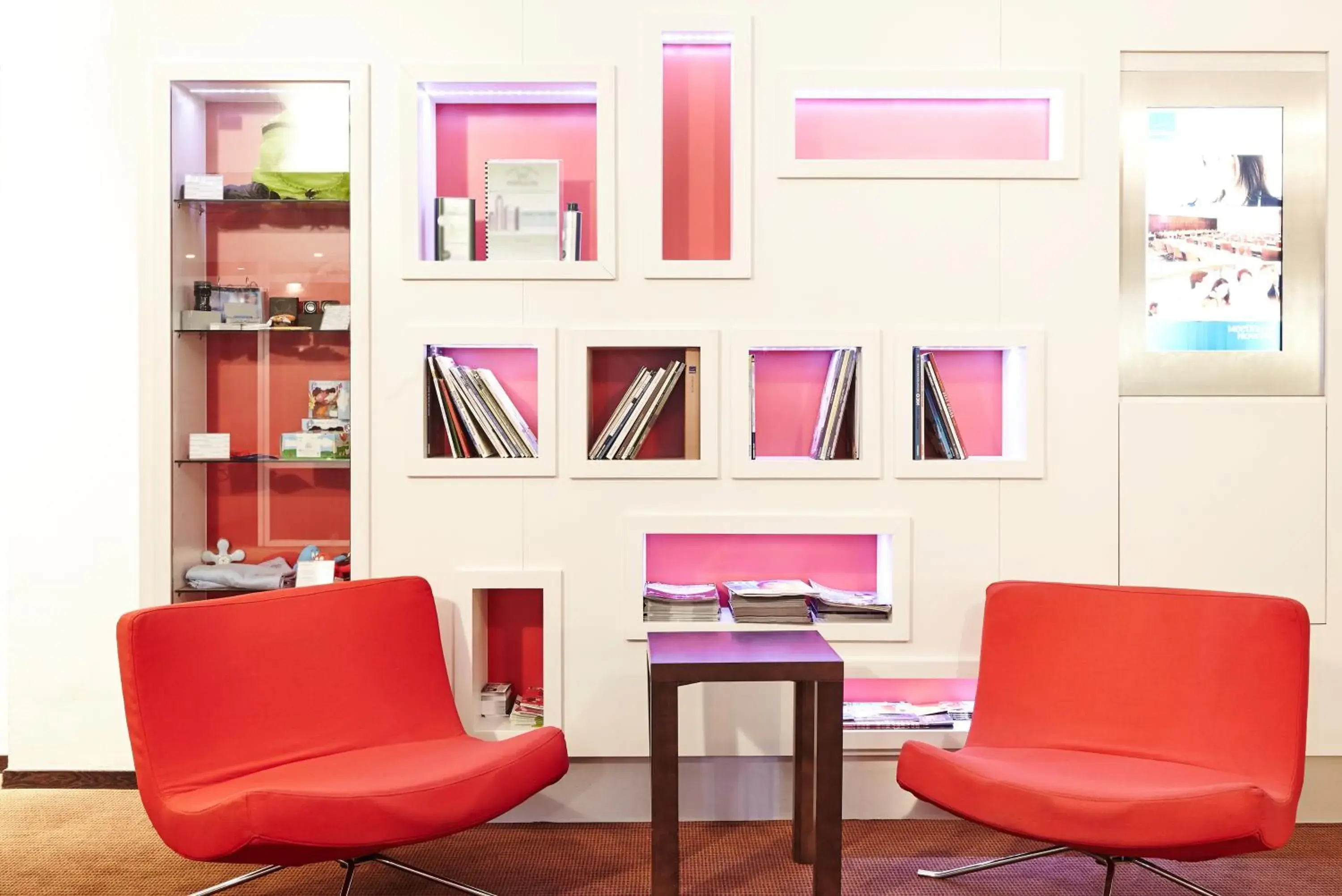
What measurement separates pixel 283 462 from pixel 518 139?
51.5 inches

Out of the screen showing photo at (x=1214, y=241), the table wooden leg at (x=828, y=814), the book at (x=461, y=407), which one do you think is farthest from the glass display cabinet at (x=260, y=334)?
the screen showing photo at (x=1214, y=241)

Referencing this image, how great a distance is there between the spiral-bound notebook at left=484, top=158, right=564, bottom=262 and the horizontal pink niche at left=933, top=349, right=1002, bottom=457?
1.34 m

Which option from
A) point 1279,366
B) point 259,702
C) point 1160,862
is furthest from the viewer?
point 1279,366

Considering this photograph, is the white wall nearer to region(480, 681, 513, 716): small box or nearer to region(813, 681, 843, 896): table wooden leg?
region(480, 681, 513, 716): small box

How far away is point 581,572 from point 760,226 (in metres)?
1.20

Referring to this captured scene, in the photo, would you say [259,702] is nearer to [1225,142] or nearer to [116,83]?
[116,83]

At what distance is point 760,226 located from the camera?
2.73 metres

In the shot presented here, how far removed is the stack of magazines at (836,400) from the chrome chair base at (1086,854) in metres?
1.19

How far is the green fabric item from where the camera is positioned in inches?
109

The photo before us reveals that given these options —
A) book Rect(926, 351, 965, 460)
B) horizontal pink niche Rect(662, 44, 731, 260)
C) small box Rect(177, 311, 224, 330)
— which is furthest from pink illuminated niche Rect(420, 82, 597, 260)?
book Rect(926, 351, 965, 460)

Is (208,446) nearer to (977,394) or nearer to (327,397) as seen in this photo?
(327,397)

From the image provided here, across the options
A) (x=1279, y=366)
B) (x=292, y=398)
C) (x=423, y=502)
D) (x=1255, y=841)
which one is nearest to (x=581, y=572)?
(x=423, y=502)

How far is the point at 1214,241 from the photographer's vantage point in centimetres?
279

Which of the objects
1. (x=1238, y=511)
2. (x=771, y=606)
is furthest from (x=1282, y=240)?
(x=771, y=606)
